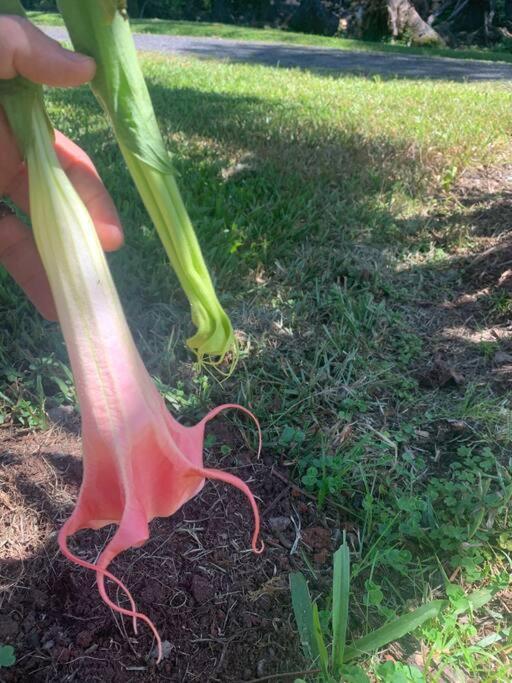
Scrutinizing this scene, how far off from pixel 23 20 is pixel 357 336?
4.75 ft

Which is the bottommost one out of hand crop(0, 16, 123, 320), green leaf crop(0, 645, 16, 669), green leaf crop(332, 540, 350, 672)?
green leaf crop(0, 645, 16, 669)

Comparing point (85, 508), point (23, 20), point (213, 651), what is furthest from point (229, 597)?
point (23, 20)

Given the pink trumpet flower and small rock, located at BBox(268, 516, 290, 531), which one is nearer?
the pink trumpet flower

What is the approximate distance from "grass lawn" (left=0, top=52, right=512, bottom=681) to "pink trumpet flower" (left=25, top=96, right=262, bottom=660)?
59 cm

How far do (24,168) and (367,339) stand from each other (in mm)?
1277

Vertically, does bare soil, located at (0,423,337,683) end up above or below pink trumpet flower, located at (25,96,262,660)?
below

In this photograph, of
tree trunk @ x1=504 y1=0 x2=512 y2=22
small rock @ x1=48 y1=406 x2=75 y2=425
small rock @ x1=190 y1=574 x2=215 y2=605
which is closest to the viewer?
small rock @ x1=190 y1=574 x2=215 y2=605

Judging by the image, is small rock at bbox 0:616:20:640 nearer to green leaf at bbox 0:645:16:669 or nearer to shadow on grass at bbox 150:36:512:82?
green leaf at bbox 0:645:16:669

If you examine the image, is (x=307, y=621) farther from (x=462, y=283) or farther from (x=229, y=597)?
(x=462, y=283)

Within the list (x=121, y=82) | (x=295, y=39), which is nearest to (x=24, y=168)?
A: (x=121, y=82)

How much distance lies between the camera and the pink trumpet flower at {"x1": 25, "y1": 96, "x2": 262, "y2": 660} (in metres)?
0.72

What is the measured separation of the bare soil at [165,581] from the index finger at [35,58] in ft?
3.25

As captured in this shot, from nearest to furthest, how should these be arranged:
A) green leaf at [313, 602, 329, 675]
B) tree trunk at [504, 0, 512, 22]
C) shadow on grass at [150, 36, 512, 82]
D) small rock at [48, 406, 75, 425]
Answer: green leaf at [313, 602, 329, 675], small rock at [48, 406, 75, 425], shadow on grass at [150, 36, 512, 82], tree trunk at [504, 0, 512, 22]

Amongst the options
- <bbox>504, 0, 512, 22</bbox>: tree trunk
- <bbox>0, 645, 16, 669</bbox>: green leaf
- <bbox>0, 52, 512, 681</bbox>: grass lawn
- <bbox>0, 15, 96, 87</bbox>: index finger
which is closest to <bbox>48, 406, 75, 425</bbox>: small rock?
<bbox>0, 52, 512, 681</bbox>: grass lawn
